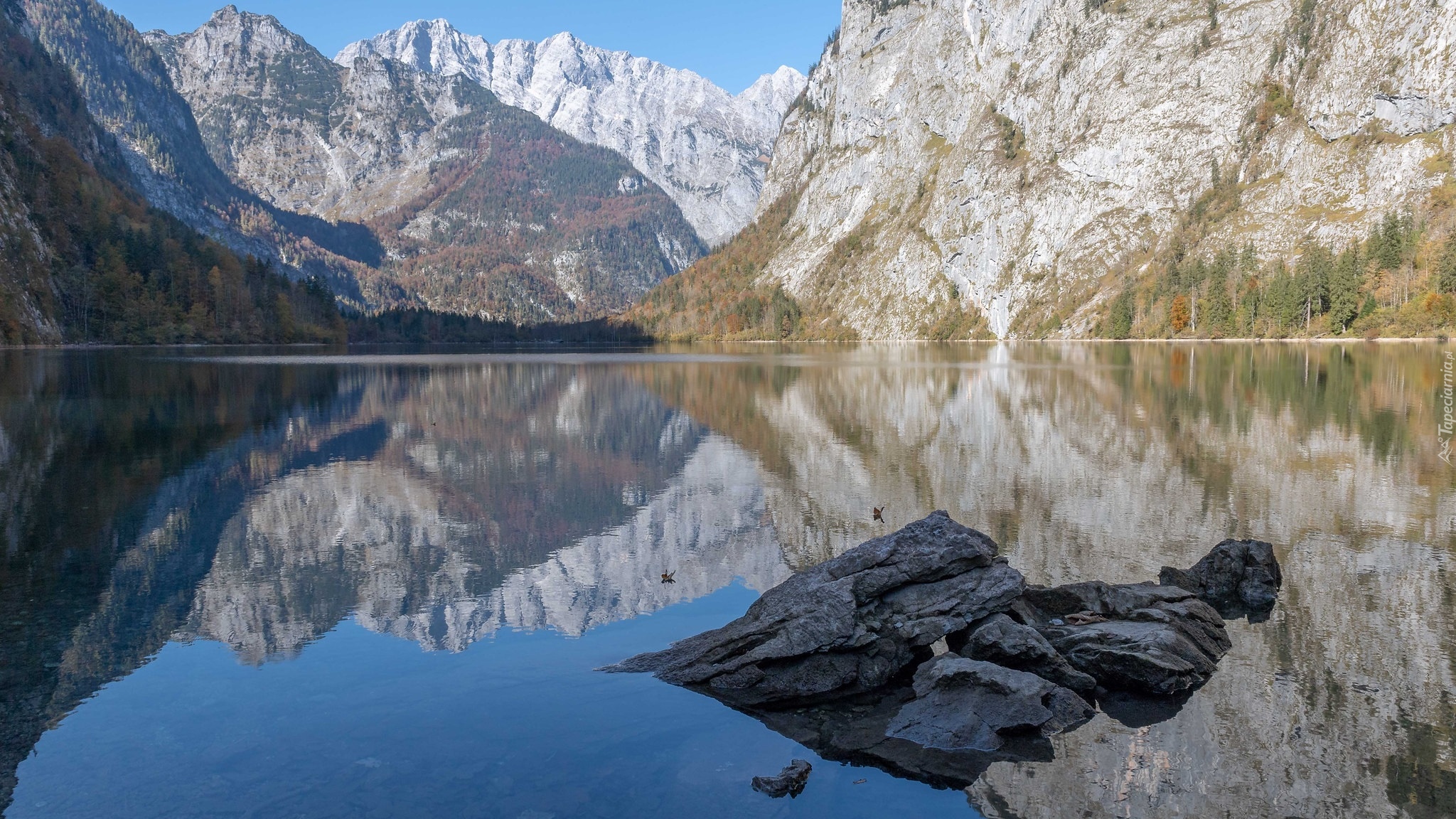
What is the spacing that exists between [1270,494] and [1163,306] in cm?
15795

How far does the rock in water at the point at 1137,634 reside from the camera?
12500 millimetres

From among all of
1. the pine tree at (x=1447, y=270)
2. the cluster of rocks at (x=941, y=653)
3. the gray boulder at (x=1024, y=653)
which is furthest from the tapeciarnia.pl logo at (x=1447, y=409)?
the pine tree at (x=1447, y=270)

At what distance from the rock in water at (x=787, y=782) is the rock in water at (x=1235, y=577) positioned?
9903 mm

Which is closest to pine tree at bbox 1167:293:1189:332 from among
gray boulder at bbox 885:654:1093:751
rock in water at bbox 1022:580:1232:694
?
rock in water at bbox 1022:580:1232:694

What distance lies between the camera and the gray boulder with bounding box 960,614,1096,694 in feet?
40.9

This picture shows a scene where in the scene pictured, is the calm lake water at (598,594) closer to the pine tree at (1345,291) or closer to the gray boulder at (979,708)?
the gray boulder at (979,708)

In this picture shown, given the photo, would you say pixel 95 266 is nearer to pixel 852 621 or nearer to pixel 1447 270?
pixel 852 621

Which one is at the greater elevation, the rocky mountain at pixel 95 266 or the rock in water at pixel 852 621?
the rocky mountain at pixel 95 266

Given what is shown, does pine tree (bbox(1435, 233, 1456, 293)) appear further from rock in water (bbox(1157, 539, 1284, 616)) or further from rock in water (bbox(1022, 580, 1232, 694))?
rock in water (bbox(1022, 580, 1232, 694))

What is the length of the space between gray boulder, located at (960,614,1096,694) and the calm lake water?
112 centimetres

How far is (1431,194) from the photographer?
13888cm

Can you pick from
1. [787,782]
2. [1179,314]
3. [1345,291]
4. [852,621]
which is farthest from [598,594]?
[1179,314]

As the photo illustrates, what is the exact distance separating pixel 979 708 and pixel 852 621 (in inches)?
95.0

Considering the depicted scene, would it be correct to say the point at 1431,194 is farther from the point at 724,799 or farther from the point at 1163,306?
the point at 724,799
